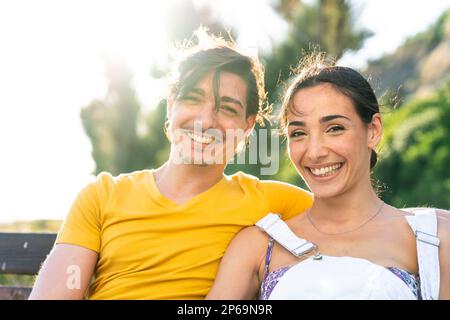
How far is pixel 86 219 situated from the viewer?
273 cm

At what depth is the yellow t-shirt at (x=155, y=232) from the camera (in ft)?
8.56

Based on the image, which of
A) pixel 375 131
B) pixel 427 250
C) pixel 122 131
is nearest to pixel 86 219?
pixel 375 131

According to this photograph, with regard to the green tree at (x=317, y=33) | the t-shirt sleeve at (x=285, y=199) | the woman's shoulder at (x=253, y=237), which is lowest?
the woman's shoulder at (x=253, y=237)

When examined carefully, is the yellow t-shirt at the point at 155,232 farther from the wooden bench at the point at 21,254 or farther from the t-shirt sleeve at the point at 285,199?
the wooden bench at the point at 21,254

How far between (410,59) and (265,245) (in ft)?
75.6

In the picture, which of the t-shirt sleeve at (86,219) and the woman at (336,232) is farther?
the t-shirt sleeve at (86,219)

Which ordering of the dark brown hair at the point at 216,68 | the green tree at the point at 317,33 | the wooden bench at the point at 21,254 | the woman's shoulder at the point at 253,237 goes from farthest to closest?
the green tree at the point at 317,33 → the wooden bench at the point at 21,254 → the dark brown hair at the point at 216,68 → the woman's shoulder at the point at 253,237

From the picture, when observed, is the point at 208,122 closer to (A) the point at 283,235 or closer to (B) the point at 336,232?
(A) the point at 283,235

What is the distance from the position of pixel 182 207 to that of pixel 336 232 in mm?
636

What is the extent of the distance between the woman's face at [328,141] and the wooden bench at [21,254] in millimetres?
1399

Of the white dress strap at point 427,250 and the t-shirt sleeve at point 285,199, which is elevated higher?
the t-shirt sleeve at point 285,199

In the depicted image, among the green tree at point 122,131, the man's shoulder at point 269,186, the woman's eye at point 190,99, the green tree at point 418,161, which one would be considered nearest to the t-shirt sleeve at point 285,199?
the man's shoulder at point 269,186

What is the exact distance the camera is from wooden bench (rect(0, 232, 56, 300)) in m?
3.27

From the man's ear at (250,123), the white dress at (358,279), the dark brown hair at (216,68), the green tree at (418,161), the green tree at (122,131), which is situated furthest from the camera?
the green tree at (122,131)
